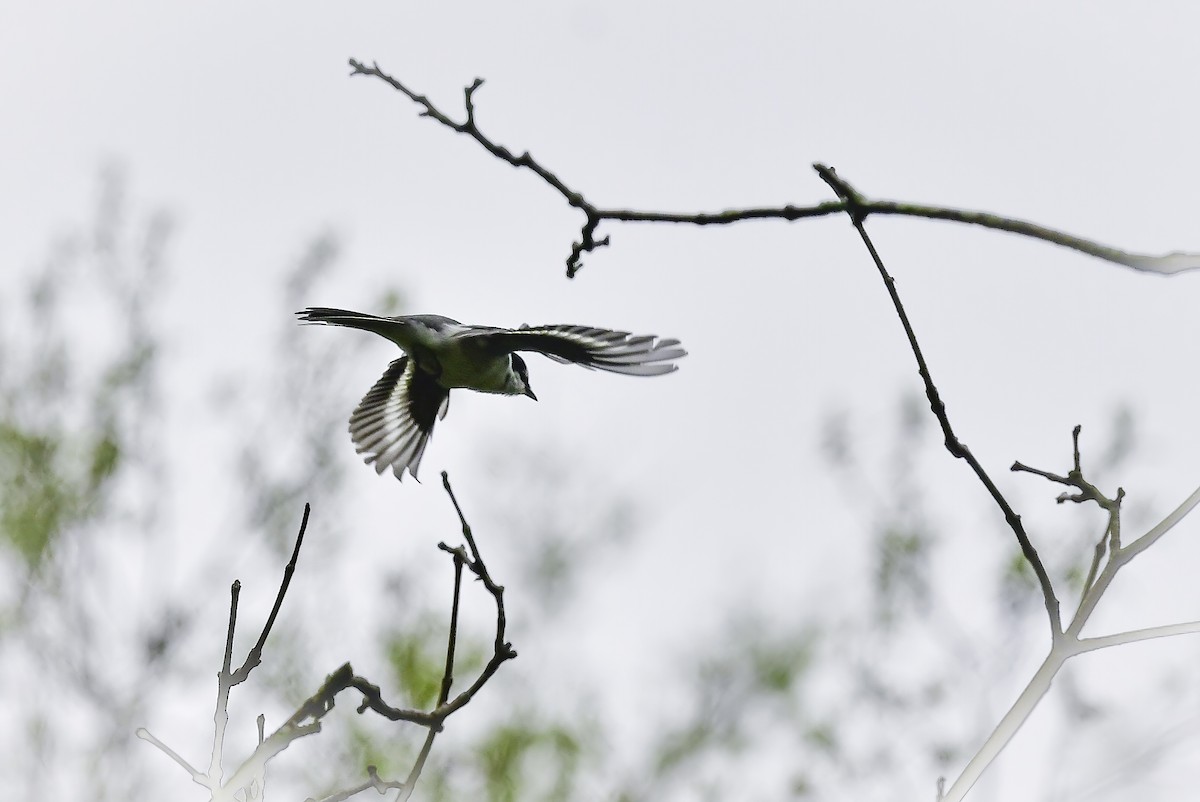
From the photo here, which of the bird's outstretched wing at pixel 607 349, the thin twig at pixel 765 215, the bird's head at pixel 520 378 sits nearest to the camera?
the thin twig at pixel 765 215

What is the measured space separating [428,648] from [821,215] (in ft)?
25.7

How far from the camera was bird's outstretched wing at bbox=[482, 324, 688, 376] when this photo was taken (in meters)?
2.89

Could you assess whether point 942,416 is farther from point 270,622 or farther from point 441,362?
point 441,362

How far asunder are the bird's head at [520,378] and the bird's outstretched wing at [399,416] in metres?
0.28

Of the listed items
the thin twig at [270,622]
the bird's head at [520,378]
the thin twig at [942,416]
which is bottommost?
the thin twig at [270,622]

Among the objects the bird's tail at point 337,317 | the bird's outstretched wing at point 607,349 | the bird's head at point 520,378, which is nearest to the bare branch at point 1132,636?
the bird's outstretched wing at point 607,349

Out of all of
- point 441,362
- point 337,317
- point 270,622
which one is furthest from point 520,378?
point 270,622

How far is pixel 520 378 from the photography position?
14.2ft

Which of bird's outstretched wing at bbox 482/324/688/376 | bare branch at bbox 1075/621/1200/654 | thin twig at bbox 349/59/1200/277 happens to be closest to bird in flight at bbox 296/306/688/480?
bird's outstretched wing at bbox 482/324/688/376

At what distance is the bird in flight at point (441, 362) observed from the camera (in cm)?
300

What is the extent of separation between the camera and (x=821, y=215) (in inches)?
56.4

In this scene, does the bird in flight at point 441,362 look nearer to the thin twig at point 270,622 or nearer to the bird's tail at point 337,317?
the bird's tail at point 337,317

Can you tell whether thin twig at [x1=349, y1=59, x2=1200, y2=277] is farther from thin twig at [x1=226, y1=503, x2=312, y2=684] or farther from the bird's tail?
the bird's tail

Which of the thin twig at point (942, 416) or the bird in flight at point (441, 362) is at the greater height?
the bird in flight at point (441, 362)
